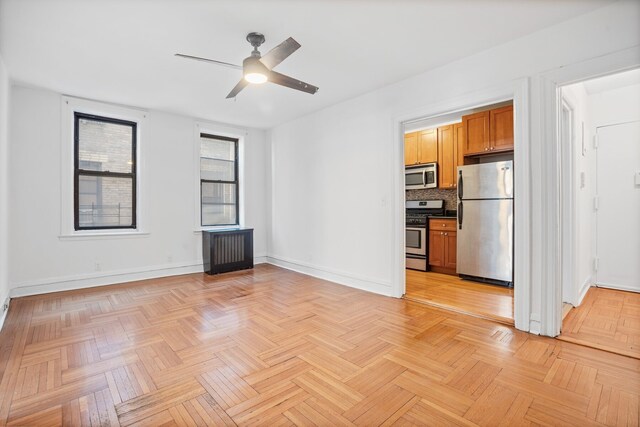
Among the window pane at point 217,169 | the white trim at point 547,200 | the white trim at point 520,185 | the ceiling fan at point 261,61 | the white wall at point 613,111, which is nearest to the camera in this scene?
the ceiling fan at point 261,61

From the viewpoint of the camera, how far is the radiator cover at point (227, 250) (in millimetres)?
4902

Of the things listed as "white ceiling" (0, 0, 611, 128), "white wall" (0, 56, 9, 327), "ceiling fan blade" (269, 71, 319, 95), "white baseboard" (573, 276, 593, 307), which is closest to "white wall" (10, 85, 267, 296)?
"white wall" (0, 56, 9, 327)

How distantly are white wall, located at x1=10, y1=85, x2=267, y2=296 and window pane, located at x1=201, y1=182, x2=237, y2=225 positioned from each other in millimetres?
336

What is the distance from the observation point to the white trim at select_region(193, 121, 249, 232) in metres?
5.07

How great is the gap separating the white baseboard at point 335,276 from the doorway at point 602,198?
1.91 meters

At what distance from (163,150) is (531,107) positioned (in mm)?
4868

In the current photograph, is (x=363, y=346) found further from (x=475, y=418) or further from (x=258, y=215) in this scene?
(x=258, y=215)

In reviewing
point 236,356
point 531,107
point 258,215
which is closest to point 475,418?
point 236,356

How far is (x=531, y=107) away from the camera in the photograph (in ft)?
8.34

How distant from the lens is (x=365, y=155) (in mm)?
3957

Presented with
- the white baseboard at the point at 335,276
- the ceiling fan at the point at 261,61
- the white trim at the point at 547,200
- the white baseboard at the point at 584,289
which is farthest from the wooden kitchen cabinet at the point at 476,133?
the ceiling fan at the point at 261,61

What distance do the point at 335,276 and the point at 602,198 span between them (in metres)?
3.65

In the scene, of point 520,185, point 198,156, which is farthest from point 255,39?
point 198,156

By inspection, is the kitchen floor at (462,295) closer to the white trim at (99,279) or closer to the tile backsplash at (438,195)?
the tile backsplash at (438,195)
